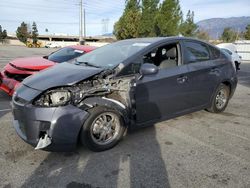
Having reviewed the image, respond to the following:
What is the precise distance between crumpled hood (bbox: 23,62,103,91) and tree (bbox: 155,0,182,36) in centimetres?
2811

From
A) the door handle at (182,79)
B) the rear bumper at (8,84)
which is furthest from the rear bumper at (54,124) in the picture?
the rear bumper at (8,84)

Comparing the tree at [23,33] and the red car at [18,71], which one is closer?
the red car at [18,71]

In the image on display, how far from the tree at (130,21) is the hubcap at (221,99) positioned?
30716mm

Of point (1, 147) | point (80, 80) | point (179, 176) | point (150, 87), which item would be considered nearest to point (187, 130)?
point (150, 87)

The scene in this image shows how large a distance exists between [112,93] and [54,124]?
0.96m

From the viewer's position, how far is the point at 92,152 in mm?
3650

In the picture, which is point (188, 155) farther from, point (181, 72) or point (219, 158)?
point (181, 72)

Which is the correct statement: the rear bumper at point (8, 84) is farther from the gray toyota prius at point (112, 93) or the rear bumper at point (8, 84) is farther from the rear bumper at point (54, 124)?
the rear bumper at point (54, 124)

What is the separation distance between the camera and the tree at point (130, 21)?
115 ft

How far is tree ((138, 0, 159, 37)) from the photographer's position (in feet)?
110

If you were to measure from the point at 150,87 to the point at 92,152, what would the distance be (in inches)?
50.3

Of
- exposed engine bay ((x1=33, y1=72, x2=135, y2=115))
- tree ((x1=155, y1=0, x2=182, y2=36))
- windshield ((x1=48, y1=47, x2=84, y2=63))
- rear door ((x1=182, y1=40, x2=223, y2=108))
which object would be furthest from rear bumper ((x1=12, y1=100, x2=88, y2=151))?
tree ((x1=155, y1=0, x2=182, y2=36))

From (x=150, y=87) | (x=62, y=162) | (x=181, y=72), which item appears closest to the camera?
(x=62, y=162)

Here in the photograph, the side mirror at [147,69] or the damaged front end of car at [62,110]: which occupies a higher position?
the side mirror at [147,69]
